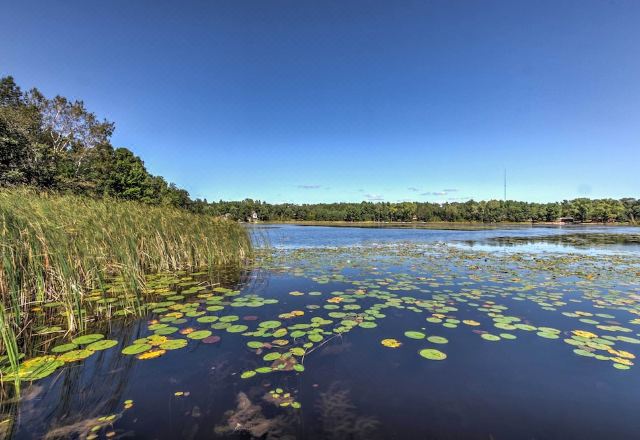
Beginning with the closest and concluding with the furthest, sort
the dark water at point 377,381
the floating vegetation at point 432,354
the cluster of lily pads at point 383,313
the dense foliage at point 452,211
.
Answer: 1. the dark water at point 377,381
2. the floating vegetation at point 432,354
3. the cluster of lily pads at point 383,313
4. the dense foliage at point 452,211

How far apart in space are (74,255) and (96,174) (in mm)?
28650

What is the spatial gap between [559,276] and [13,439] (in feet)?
37.5

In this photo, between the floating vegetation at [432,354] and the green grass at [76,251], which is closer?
the floating vegetation at [432,354]

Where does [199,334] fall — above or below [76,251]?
below

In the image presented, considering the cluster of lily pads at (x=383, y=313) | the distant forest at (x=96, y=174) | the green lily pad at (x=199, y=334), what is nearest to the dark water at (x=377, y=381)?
the cluster of lily pads at (x=383, y=313)

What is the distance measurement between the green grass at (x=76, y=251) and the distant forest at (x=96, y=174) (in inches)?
123

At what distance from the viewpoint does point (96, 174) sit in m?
28.6

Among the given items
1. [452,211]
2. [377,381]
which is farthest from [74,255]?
[452,211]

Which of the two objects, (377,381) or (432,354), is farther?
(432,354)

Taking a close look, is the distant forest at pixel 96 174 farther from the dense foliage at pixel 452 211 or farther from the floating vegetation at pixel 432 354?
the floating vegetation at pixel 432 354

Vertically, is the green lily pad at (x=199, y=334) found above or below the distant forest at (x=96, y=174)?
below

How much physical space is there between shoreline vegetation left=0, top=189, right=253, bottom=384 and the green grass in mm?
12

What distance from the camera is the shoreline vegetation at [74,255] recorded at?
4418mm

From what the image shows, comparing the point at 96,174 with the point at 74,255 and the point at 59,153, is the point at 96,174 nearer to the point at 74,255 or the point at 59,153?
the point at 59,153
